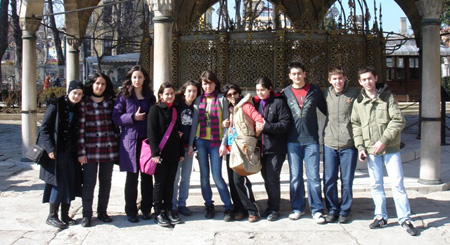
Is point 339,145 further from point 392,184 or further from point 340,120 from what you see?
point 392,184

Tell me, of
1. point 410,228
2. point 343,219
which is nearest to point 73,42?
point 343,219

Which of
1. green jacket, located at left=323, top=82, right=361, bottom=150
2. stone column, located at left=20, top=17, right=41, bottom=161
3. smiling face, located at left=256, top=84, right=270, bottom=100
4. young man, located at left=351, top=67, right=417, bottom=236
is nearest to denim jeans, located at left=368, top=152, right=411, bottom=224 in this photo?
young man, located at left=351, top=67, right=417, bottom=236

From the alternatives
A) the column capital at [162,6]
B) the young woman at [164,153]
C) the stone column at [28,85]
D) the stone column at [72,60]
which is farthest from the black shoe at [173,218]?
the stone column at [72,60]

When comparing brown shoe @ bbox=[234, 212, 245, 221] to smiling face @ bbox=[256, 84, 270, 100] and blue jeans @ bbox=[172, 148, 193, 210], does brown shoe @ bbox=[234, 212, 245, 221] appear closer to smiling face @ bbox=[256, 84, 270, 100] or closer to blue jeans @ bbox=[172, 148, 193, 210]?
Result: blue jeans @ bbox=[172, 148, 193, 210]

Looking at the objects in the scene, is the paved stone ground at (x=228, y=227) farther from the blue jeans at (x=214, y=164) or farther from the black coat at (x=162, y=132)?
the black coat at (x=162, y=132)

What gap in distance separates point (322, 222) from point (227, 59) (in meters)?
4.55

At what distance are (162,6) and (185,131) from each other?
2511 millimetres

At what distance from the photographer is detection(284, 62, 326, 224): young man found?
18.0 ft

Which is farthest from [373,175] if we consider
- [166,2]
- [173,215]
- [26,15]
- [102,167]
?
[26,15]

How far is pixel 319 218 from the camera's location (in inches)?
215

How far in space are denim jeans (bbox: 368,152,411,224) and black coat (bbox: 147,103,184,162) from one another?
7.42 feet

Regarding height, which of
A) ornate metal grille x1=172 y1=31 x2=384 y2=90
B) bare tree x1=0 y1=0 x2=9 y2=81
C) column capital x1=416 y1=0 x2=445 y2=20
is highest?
bare tree x1=0 y1=0 x2=9 y2=81

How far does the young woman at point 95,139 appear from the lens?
5.41 metres

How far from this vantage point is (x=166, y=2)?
23.6 feet
